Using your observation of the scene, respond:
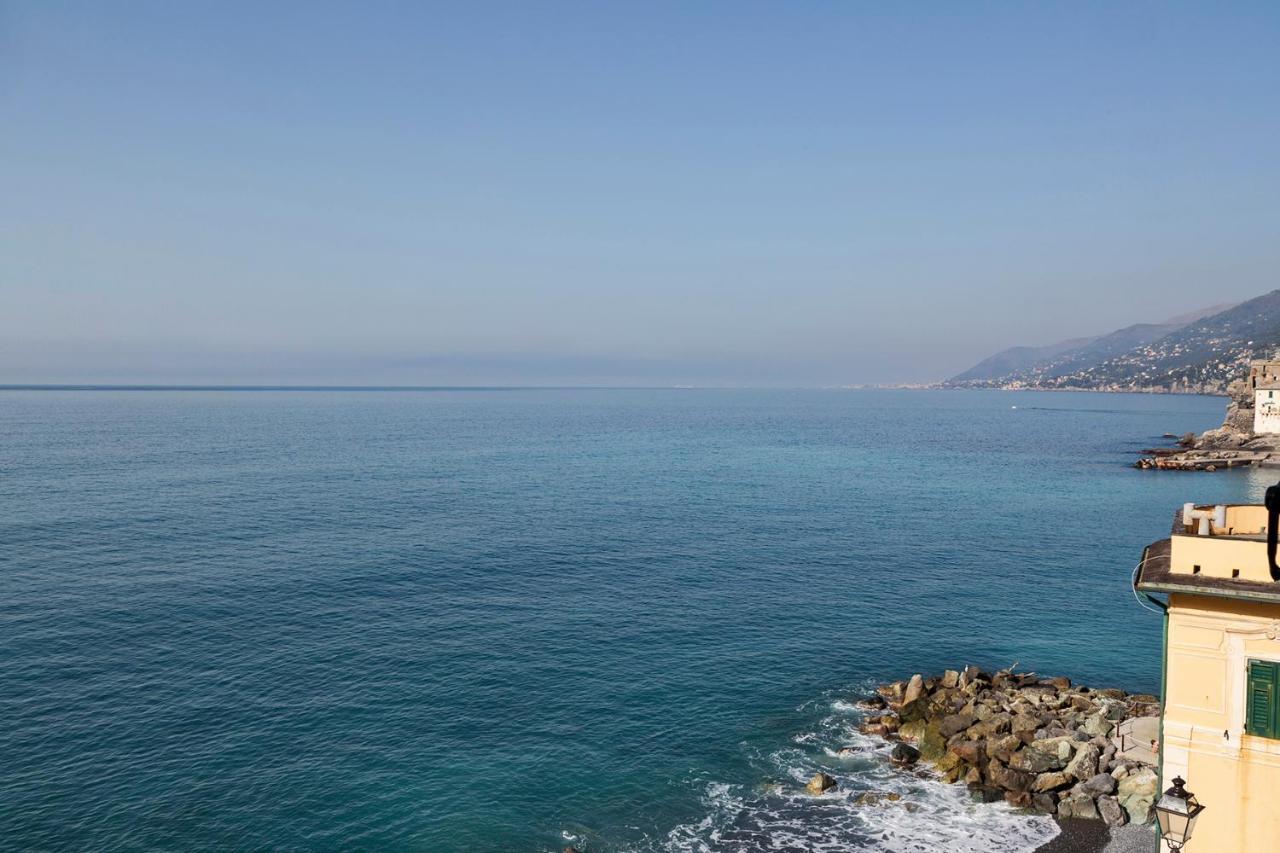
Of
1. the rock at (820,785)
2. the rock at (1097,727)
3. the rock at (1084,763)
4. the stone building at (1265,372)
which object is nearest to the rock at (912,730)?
the rock at (820,785)

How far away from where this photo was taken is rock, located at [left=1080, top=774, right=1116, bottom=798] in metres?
31.6

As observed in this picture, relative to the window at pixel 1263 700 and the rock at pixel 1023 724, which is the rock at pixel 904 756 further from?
the window at pixel 1263 700

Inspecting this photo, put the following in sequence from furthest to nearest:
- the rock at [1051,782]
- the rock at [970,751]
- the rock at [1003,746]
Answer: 1. the rock at [970,751]
2. the rock at [1003,746]
3. the rock at [1051,782]

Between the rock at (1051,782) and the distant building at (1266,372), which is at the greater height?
the distant building at (1266,372)

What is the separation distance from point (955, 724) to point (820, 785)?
8.34 m

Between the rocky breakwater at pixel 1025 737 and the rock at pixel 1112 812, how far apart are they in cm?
4

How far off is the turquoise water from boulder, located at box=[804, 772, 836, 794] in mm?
842

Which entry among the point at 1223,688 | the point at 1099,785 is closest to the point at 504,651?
the point at 1099,785

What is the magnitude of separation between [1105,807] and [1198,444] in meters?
165

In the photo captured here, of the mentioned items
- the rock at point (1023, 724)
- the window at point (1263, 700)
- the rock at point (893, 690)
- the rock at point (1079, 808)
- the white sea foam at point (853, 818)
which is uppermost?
the window at point (1263, 700)

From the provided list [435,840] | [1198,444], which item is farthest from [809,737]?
[1198,444]

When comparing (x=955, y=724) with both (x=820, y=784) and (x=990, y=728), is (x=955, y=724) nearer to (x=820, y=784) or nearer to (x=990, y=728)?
(x=990, y=728)

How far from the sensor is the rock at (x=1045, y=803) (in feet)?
104

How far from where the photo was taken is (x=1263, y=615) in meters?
17.9
